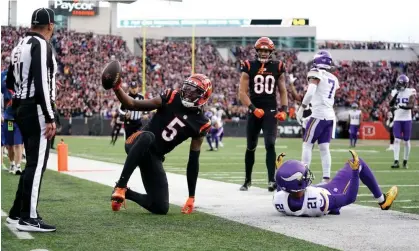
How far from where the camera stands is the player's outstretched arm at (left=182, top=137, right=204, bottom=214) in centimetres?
730

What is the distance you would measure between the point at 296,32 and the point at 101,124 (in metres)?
27.5

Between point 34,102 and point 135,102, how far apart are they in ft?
3.59

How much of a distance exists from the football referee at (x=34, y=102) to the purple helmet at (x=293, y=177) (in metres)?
1.99

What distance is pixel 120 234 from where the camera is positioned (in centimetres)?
582

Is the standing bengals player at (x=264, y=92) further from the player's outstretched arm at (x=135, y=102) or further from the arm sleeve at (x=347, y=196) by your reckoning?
the player's outstretched arm at (x=135, y=102)

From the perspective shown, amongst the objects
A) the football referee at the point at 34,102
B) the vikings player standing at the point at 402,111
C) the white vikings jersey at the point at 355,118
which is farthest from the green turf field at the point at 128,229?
the white vikings jersey at the point at 355,118

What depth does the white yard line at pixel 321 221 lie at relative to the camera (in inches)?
220

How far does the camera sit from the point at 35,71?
5.91 meters

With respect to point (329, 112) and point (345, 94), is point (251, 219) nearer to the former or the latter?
point (329, 112)


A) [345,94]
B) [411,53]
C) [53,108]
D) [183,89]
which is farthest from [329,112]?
[411,53]

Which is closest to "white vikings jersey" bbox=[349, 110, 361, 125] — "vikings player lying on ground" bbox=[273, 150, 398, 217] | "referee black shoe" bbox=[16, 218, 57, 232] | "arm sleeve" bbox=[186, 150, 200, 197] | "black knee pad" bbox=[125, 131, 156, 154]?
"vikings player lying on ground" bbox=[273, 150, 398, 217]

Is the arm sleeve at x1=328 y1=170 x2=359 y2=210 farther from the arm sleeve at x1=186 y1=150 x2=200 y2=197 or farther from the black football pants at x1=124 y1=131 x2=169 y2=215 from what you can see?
the black football pants at x1=124 y1=131 x2=169 y2=215

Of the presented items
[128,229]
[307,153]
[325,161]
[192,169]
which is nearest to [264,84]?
[307,153]

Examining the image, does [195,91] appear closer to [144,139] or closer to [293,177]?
[144,139]
